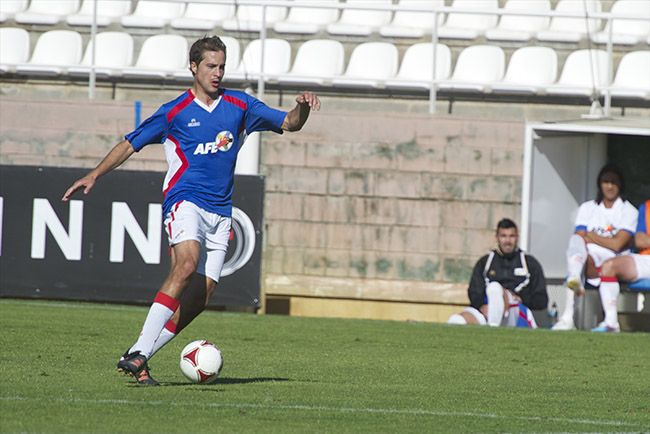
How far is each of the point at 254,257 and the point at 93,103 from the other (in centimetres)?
280

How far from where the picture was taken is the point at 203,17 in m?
18.4

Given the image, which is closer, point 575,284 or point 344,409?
point 344,409

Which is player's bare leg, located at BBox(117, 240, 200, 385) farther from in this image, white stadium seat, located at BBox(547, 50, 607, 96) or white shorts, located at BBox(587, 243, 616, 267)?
white stadium seat, located at BBox(547, 50, 607, 96)

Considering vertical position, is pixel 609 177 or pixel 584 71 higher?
pixel 584 71

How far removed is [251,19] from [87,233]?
4.39 m

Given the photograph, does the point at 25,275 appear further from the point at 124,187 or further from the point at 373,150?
the point at 373,150

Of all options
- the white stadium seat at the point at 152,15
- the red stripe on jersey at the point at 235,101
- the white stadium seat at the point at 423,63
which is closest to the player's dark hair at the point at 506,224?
the white stadium seat at the point at 423,63

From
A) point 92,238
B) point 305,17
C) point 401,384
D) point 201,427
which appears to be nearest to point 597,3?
point 305,17

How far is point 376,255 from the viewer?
50.9 feet

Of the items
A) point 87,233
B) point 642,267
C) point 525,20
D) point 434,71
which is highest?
point 525,20

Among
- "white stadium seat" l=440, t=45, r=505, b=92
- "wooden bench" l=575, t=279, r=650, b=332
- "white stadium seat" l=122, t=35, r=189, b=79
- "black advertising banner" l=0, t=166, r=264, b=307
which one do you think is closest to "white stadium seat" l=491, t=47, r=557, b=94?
"white stadium seat" l=440, t=45, r=505, b=92

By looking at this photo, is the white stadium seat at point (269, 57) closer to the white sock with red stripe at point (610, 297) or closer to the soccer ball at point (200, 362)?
the white sock with red stripe at point (610, 297)

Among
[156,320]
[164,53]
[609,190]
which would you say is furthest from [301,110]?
[164,53]

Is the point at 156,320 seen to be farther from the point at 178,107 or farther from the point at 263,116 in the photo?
the point at 263,116
